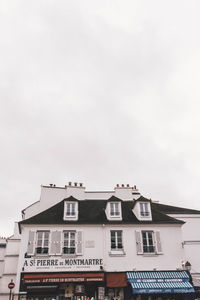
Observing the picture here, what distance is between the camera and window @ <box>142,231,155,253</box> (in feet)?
56.6

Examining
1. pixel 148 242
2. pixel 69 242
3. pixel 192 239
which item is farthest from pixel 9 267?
pixel 192 239

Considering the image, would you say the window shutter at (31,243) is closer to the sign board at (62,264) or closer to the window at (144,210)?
the sign board at (62,264)

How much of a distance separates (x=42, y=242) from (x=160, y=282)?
28.7 feet

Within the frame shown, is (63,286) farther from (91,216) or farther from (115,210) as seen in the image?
(115,210)

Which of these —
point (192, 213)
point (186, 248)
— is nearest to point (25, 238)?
point (186, 248)

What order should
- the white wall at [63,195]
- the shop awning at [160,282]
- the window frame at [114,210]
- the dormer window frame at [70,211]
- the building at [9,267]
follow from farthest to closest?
the white wall at [63,195] < the building at [9,267] < the window frame at [114,210] < the dormer window frame at [70,211] < the shop awning at [160,282]

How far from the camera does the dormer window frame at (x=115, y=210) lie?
1819 cm

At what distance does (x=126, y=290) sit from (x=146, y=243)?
3500mm

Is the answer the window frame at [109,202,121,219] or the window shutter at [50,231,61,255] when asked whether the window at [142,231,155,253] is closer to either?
the window frame at [109,202,121,219]

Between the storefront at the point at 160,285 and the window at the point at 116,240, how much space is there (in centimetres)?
189

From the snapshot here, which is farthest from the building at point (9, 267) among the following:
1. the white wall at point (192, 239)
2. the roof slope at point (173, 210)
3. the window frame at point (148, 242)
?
the white wall at point (192, 239)

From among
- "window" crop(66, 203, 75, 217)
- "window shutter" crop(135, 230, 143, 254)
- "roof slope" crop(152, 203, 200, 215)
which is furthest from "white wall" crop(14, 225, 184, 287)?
"roof slope" crop(152, 203, 200, 215)

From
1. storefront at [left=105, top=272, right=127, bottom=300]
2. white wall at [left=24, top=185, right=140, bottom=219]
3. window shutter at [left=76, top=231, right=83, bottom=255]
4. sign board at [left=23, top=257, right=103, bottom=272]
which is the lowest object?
storefront at [left=105, top=272, right=127, bottom=300]

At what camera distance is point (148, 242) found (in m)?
17.5
